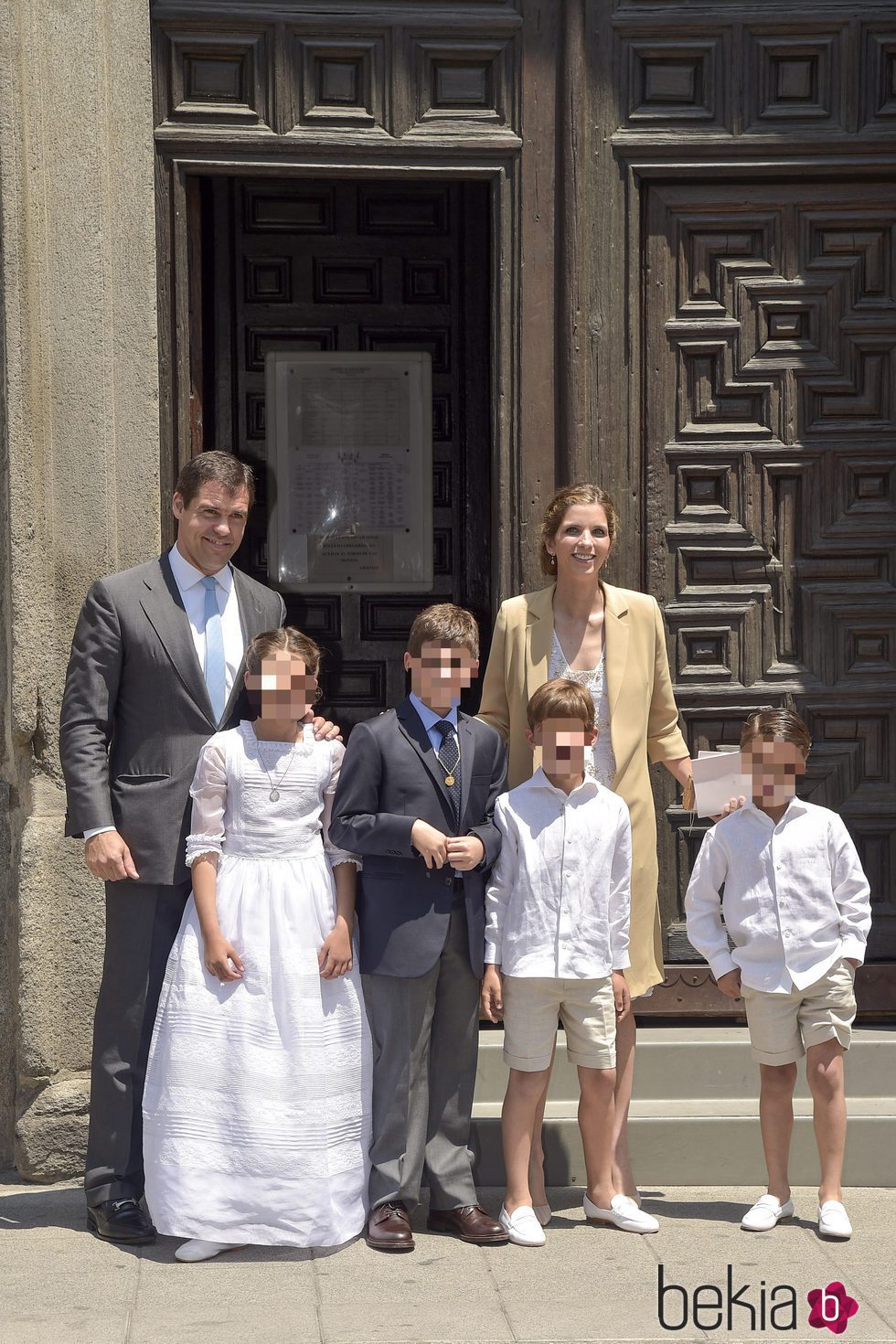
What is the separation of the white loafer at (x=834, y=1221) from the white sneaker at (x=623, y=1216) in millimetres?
456

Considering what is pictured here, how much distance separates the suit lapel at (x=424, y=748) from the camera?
4.35 m

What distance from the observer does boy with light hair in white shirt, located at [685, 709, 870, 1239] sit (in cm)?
441

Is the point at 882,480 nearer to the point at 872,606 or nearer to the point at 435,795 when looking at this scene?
the point at 872,606

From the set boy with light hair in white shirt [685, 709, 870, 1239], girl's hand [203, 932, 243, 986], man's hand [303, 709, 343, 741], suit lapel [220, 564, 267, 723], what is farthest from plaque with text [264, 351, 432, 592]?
girl's hand [203, 932, 243, 986]

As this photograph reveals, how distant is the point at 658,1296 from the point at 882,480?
9.68 ft

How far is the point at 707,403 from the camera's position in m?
5.54

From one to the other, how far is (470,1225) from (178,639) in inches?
71.9

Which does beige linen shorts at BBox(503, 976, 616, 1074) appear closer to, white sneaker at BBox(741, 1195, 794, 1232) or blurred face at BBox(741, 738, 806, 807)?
white sneaker at BBox(741, 1195, 794, 1232)

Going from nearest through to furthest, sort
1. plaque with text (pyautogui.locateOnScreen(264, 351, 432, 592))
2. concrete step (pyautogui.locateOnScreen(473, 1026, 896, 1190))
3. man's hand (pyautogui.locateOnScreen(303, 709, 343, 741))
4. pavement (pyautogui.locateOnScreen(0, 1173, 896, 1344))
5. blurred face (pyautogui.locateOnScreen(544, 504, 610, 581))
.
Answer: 1. pavement (pyautogui.locateOnScreen(0, 1173, 896, 1344))
2. man's hand (pyautogui.locateOnScreen(303, 709, 343, 741))
3. blurred face (pyautogui.locateOnScreen(544, 504, 610, 581))
4. concrete step (pyautogui.locateOnScreen(473, 1026, 896, 1190))
5. plaque with text (pyautogui.locateOnScreen(264, 351, 432, 592))

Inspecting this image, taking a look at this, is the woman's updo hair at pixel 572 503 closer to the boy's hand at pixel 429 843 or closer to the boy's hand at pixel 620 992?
the boy's hand at pixel 429 843

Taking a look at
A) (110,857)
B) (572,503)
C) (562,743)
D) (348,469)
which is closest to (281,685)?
(110,857)

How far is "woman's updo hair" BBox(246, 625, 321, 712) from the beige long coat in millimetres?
616

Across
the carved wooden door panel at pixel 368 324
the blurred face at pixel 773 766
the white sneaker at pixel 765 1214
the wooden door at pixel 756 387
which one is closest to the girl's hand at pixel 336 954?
the blurred face at pixel 773 766

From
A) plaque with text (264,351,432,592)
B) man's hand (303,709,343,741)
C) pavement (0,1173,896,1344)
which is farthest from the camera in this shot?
plaque with text (264,351,432,592)
